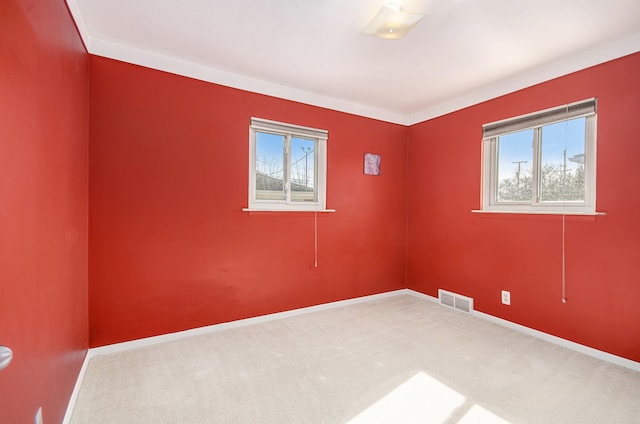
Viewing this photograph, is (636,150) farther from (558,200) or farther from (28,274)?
(28,274)

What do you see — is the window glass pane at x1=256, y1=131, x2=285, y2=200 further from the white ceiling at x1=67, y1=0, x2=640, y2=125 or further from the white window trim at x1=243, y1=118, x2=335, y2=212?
the white ceiling at x1=67, y1=0, x2=640, y2=125

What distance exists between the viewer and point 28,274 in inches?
47.0

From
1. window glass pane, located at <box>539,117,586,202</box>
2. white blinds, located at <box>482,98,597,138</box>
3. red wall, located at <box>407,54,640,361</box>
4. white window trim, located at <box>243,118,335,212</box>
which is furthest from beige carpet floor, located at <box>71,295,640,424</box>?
white blinds, located at <box>482,98,597,138</box>

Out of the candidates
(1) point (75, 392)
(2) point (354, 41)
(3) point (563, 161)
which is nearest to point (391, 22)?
(2) point (354, 41)

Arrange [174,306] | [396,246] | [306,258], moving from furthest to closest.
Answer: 1. [396,246]
2. [306,258]
3. [174,306]

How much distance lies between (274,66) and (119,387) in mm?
2734

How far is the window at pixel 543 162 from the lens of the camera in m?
2.50

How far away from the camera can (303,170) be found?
3408mm

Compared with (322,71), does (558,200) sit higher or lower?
lower

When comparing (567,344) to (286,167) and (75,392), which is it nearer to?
(286,167)

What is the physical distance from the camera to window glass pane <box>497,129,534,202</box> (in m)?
2.95

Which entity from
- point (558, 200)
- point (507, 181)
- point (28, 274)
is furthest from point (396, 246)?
point (28, 274)

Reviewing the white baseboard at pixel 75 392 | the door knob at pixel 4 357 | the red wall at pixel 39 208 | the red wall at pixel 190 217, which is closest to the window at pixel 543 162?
the red wall at pixel 190 217

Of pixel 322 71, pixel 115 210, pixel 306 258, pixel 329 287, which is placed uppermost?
pixel 322 71
